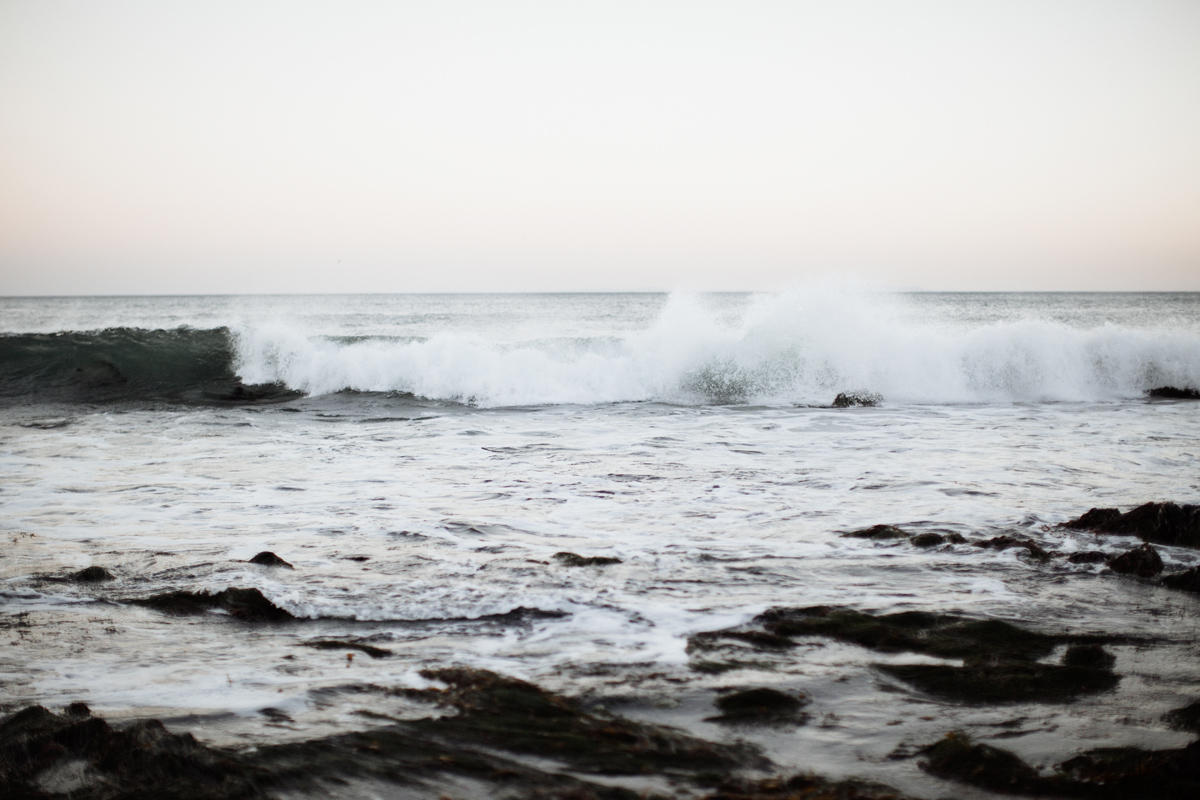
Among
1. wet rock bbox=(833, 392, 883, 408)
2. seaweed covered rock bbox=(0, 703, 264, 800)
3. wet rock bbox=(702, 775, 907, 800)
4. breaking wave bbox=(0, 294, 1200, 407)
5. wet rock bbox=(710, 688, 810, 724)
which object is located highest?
breaking wave bbox=(0, 294, 1200, 407)

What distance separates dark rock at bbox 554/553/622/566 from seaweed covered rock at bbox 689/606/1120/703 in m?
1.11

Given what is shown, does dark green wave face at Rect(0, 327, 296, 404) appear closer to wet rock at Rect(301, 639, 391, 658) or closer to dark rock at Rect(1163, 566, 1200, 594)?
wet rock at Rect(301, 639, 391, 658)

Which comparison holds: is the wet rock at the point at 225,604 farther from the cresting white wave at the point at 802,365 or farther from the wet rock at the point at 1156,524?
the cresting white wave at the point at 802,365

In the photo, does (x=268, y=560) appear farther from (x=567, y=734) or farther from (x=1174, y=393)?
(x=1174, y=393)

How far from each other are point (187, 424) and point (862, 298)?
467 inches

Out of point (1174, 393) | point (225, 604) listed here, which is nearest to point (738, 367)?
point (1174, 393)

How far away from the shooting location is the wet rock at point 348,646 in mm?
3090

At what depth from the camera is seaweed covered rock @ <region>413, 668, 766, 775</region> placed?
2.27 meters

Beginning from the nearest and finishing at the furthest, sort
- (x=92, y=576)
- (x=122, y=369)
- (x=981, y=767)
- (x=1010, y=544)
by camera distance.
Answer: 1. (x=981, y=767)
2. (x=92, y=576)
3. (x=1010, y=544)
4. (x=122, y=369)

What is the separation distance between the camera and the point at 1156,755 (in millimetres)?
2160

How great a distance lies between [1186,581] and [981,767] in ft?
8.27

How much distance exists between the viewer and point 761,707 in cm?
262

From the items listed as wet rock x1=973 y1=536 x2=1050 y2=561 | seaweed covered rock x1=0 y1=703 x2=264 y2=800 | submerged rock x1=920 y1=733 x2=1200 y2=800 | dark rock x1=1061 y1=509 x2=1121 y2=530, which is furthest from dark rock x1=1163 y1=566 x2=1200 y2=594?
seaweed covered rock x1=0 y1=703 x2=264 y2=800

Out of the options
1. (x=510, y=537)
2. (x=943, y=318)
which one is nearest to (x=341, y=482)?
(x=510, y=537)
